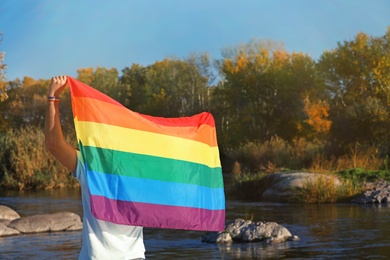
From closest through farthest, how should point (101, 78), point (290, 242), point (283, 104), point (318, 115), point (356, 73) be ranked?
point (290, 242) < point (318, 115) < point (356, 73) < point (283, 104) < point (101, 78)

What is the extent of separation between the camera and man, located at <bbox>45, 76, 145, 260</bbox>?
499 centimetres

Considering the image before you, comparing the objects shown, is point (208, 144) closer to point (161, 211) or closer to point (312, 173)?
point (161, 211)

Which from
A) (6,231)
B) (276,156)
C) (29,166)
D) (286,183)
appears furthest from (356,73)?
(6,231)

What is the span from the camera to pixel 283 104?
60.8 m

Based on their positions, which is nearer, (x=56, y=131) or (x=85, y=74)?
(x=56, y=131)

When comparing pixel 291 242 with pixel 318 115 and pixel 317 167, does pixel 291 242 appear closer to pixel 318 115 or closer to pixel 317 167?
pixel 317 167

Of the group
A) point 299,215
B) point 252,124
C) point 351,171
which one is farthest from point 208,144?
point 252,124

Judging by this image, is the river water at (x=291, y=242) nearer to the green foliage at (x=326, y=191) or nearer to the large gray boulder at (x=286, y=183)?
the green foliage at (x=326, y=191)

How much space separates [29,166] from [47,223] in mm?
22449

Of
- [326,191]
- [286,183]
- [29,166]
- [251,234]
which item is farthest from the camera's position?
[29,166]

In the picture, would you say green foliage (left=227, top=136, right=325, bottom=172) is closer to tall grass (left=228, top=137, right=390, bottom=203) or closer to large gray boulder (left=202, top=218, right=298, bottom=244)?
tall grass (left=228, top=137, right=390, bottom=203)

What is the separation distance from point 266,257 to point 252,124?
48622 millimetres

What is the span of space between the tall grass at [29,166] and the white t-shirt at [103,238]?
37136mm

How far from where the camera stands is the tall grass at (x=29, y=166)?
1645 inches
